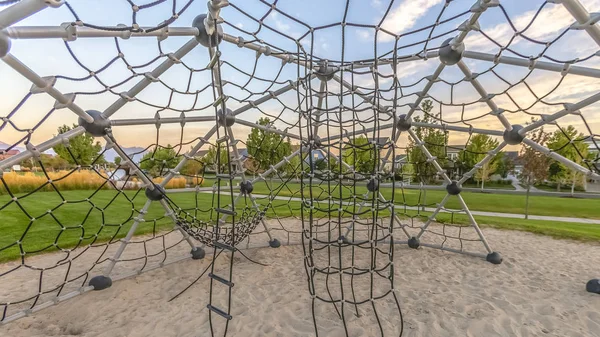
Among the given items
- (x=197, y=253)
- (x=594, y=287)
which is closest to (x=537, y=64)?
(x=594, y=287)

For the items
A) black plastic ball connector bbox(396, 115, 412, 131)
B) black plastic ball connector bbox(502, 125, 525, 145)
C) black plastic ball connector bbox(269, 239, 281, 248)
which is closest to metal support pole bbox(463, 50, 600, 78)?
black plastic ball connector bbox(502, 125, 525, 145)

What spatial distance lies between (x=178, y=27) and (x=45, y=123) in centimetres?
120

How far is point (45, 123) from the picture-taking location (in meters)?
2.23

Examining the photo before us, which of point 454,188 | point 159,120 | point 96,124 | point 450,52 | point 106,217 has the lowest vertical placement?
point 106,217

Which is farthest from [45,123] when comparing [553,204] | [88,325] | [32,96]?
[553,204]

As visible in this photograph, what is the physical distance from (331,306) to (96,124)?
2544mm

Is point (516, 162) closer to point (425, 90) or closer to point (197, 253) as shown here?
point (425, 90)

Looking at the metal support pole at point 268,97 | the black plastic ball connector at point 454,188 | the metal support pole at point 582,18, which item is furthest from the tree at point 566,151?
the metal support pole at point 268,97

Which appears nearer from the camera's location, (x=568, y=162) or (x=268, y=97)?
(x=568, y=162)

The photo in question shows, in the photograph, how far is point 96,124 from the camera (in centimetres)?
249

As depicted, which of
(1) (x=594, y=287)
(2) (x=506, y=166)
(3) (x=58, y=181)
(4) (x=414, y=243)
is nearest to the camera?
(1) (x=594, y=287)

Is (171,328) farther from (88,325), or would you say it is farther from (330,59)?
(330,59)

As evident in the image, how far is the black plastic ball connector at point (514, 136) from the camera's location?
10.7 feet

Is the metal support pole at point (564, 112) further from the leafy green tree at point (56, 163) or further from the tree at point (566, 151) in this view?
the leafy green tree at point (56, 163)
